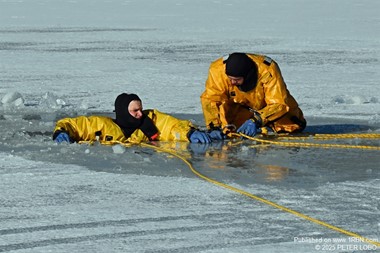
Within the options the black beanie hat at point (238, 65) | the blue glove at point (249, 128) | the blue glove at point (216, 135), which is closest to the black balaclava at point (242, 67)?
the black beanie hat at point (238, 65)

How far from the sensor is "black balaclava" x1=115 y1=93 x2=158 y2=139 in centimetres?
853

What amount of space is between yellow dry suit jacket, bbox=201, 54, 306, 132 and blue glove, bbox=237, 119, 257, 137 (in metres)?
0.14

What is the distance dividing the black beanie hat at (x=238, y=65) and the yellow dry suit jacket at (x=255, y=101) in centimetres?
24

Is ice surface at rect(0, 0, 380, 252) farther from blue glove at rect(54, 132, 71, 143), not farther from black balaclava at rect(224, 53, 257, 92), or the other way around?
black balaclava at rect(224, 53, 257, 92)

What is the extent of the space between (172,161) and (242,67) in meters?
1.36

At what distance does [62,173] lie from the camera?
7.37 m

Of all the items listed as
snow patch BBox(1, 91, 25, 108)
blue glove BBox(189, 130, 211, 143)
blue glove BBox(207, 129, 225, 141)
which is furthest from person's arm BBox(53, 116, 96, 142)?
snow patch BBox(1, 91, 25, 108)

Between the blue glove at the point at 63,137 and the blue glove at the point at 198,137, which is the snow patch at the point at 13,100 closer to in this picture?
the blue glove at the point at 63,137

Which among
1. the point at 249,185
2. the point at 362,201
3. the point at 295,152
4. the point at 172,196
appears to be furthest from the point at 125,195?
the point at 295,152

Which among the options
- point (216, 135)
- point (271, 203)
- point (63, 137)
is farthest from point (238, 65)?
point (271, 203)

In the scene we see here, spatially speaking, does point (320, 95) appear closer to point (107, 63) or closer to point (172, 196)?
point (107, 63)

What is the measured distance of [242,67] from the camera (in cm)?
882

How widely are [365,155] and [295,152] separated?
0.58 metres

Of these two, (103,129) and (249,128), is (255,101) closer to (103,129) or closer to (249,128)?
(249,128)
